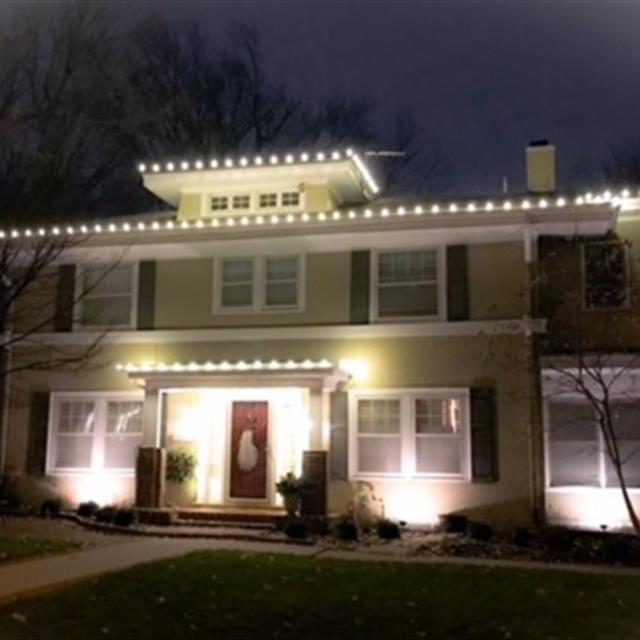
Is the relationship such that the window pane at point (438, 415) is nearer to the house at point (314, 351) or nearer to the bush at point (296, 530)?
the house at point (314, 351)

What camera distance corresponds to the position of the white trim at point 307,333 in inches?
615

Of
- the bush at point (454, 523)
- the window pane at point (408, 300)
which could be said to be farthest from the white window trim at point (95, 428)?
the bush at point (454, 523)

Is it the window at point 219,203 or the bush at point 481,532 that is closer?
the bush at point 481,532

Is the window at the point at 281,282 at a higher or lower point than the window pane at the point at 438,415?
higher

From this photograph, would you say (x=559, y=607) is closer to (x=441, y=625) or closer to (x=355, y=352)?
(x=441, y=625)

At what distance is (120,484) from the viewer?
17031 millimetres

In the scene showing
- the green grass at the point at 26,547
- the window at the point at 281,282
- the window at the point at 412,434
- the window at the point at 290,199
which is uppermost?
the window at the point at 290,199

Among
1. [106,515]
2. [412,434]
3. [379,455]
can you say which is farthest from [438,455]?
[106,515]

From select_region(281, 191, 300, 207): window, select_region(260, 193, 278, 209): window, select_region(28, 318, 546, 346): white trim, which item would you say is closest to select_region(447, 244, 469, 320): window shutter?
select_region(28, 318, 546, 346): white trim

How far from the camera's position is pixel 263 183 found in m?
18.3

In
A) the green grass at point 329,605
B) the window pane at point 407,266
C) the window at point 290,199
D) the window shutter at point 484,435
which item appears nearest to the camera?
the green grass at point 329,605

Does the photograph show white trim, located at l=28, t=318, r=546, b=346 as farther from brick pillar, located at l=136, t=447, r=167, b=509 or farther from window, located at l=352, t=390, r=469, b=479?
brick pillar, located at l=136, t=447, r=167, b=509

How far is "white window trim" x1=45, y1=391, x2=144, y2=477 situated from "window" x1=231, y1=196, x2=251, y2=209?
13.9 feet

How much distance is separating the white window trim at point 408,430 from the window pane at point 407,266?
2.00 metres
